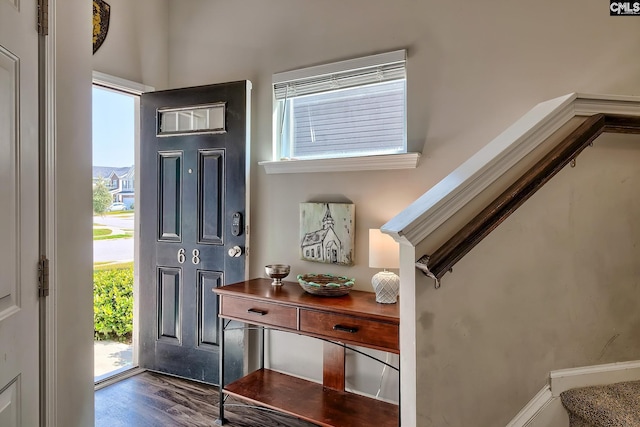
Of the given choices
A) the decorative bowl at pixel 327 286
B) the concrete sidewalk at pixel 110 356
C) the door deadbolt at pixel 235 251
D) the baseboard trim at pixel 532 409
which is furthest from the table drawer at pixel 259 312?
the concrete sidewalk at pixel 110 356

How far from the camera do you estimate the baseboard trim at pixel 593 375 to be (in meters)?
1.44

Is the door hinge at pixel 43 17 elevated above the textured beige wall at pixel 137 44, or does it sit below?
below

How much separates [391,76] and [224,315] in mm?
1783

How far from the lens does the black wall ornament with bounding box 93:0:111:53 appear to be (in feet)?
8.96

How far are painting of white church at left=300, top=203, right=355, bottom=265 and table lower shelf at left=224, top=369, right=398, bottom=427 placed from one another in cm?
79

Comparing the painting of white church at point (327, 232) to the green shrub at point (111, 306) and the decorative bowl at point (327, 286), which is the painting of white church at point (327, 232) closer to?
the decorative bowl at point (327, 286)

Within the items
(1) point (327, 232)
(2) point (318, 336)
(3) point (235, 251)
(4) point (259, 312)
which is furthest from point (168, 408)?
(1) point (327, 232)

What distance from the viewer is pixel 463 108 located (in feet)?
7.07

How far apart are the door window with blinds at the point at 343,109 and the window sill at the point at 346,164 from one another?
98mm

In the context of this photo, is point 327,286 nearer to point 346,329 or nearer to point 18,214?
point 346,329

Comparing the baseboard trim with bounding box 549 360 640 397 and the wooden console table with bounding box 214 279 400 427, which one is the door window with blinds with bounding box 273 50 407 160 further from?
the baseboard trim with bounding box 549 360 640 397

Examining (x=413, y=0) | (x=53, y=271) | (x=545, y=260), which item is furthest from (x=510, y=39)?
(x=53, y=271)

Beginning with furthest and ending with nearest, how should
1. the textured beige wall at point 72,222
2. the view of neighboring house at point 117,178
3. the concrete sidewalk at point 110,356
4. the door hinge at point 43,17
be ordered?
the view of neighboring house at point 117,178 → the concrete sidewalk at point 110,356 → the textured beige wall at point 72,222 → the door hinge at point 43,17

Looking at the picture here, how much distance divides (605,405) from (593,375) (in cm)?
18
